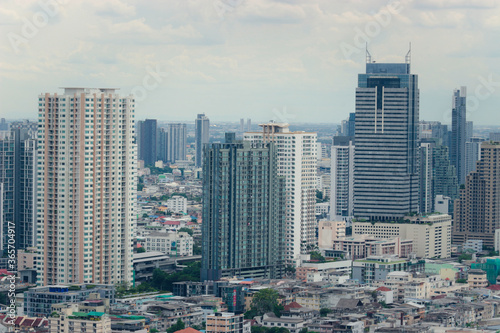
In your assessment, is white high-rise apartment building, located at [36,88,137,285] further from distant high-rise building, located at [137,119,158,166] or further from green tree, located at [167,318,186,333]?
distant high-rise building, located at [137,119,158,166]

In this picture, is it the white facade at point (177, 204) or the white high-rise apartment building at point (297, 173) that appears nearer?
the white high-rise apartment building at point (297, 173)

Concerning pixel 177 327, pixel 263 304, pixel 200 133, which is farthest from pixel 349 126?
pixel 177 327

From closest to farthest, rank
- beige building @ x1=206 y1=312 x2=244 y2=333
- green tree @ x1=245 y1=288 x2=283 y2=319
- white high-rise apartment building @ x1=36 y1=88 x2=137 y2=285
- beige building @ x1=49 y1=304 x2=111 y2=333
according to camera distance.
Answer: beige building @ x1=49 y1=304 x2=111 y2=333 < beige building @ x1=206 y1=312 x2=244 y2=333 < green tree @ x1=245 y1=288 x2=283 y2=319 < white high-rise apartment building @ x1=36 y1=88 x2=137 y2=285

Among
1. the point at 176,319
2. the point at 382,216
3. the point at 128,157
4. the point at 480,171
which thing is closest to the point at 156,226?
the point at 382,216

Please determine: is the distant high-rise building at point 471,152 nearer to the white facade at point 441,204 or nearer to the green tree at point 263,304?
the white facade at point 441,204

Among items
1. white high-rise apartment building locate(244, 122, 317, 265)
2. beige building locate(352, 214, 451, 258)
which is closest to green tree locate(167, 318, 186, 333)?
white high-rise apartment building locate(244, 122, 317, 265)

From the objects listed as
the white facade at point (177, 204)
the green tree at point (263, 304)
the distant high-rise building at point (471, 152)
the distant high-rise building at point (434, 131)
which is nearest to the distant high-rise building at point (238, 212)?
the green tree at point (263, 304)
